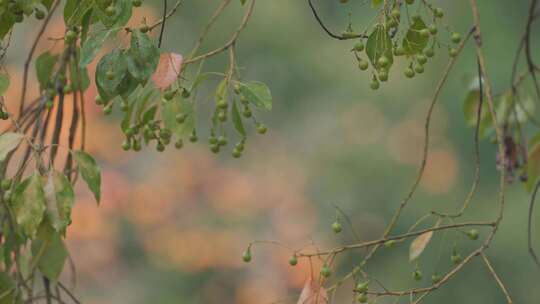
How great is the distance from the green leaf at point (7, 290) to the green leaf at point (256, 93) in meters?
0.47

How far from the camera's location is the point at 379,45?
1.47 metres

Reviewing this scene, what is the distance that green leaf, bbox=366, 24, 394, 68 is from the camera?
4.80 ft

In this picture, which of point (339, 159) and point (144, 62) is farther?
point (339, 159)

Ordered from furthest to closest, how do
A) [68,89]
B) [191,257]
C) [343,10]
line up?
[343,10] < [191,257] < [68,89]

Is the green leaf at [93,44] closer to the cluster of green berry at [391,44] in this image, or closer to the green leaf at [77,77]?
the cluster of green berry at [391,44]

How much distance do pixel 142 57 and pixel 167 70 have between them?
56 mm

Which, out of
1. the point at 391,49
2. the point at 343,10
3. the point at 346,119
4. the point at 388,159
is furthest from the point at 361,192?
the point at 391,49

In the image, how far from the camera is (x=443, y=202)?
254 inches

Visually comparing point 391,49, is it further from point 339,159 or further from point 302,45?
point 302,45

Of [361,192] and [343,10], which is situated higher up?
[343,10]

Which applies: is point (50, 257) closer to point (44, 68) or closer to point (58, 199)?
point (44, 68)

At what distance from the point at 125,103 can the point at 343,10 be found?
6.81 m

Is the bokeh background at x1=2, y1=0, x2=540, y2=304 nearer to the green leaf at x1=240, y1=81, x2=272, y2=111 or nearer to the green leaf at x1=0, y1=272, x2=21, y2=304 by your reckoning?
the green leaf at x1=0, y1=272, x2=21, y2=304

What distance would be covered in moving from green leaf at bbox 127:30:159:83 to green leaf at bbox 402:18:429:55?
324 millimetres
